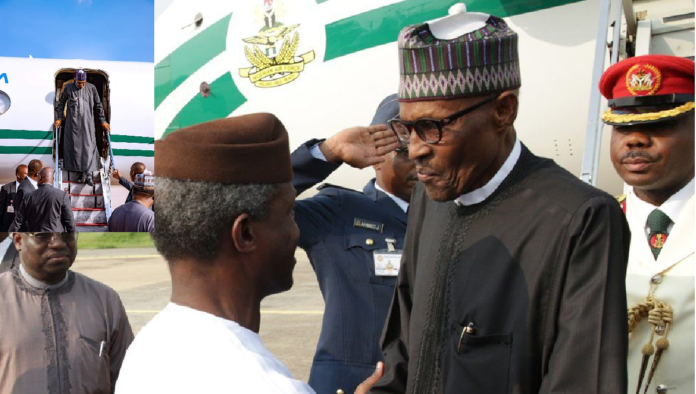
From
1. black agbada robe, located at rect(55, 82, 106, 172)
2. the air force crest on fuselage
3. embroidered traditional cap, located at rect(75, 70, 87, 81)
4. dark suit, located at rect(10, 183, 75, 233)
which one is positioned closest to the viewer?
dark suit, located at rect(10, 183, 75, 233)

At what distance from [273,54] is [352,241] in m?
4.98

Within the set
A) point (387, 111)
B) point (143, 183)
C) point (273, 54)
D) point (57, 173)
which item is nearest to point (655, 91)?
point (387, 111)

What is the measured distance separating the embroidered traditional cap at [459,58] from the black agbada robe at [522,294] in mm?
228

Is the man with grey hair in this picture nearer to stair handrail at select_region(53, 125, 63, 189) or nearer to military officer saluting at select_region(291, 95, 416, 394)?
military officer saluting at select_region(291, 95, 416, 394)

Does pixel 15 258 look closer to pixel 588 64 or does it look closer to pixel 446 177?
pixel 446 177

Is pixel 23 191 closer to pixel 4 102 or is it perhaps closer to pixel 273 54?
pixel 4 102

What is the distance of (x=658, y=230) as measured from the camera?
8.03 ft

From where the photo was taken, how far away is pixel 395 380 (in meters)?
1.85

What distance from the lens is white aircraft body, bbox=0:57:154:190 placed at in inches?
388

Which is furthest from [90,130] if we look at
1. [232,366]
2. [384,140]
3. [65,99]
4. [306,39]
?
[232,366]

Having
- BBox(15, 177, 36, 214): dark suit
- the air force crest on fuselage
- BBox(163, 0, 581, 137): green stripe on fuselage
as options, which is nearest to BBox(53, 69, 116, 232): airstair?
BBox(15, 177, 36, 214): dark suit

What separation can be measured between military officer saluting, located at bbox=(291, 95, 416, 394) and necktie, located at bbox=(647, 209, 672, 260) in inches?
33.1

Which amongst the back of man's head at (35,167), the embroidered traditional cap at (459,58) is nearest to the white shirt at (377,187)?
the embroidered traditional cap at (459,58)

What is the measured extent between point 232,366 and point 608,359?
760 millimetres
